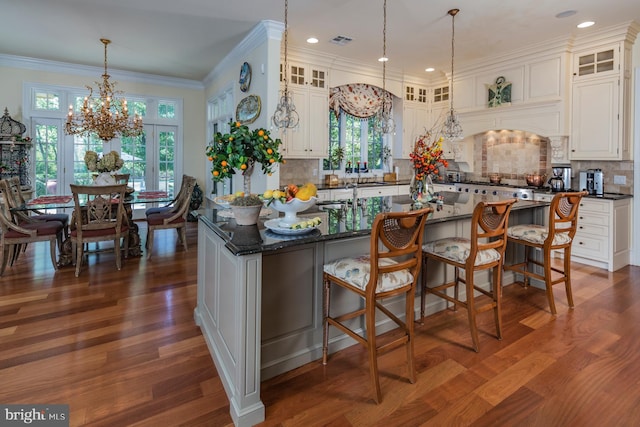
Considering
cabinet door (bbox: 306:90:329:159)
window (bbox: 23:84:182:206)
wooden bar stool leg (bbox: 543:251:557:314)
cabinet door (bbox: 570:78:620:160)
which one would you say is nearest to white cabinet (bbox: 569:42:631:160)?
cabinet door (bbox: 570:78:620:160)

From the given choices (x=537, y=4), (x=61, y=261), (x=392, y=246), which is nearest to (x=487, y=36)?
(x=537, y=4)

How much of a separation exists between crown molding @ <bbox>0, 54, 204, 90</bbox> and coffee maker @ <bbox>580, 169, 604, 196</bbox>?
6.85 meters

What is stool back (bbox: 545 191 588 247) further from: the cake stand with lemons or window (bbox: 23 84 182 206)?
window (bbox: 23 84 182 206)

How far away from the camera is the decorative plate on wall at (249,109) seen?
187 inches

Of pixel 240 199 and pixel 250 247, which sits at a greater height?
pixel 240 199

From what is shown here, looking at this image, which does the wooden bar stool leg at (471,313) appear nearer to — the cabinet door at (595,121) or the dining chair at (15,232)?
the cabinet door at (595,121)

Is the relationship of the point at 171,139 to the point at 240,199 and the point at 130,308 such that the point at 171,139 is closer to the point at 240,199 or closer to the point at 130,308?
the point at 130,308

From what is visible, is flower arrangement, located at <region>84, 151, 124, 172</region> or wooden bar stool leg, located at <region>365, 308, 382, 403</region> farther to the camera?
flower arrangement, located at <region>84, 151, 124, 172</region>

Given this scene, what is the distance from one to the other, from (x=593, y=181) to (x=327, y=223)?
164 inches

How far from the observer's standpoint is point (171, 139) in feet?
24.7

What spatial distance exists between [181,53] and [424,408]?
5.70m

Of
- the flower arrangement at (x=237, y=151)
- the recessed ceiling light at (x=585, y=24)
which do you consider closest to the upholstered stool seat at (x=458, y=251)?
the flower arrangement at (x=237, y=151)

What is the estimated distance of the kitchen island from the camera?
5.94ft

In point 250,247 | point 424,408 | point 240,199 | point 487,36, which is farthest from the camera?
point 487,36
